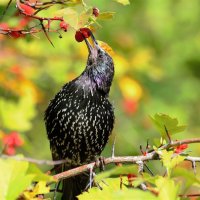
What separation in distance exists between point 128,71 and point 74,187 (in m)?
2.66

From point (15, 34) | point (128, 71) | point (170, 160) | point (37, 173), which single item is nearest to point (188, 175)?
point (170, 160)

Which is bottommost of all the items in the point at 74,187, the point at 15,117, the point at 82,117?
the point at 74,187

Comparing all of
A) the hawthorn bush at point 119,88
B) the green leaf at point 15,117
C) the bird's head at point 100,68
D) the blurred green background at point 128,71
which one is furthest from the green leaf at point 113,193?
the bird's head at point 100,68

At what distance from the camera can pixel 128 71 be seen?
7.20m

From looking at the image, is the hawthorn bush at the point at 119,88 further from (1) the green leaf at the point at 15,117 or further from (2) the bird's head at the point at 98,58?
(2) the bird's head at the point at 98,58

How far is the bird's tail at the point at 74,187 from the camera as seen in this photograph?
15.0 ft

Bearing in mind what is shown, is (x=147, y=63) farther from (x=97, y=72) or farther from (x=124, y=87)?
(x=97, y=72)

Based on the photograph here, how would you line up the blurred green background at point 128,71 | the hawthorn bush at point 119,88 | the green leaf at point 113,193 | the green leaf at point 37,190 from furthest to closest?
the blurred green background at point 128,71 < the green leaf at point 37,190 < the hawthorn bush at point 119,88 < the green leaf at point 113,193

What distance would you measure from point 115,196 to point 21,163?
338 mm

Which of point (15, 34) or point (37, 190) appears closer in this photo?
point (37, 190)

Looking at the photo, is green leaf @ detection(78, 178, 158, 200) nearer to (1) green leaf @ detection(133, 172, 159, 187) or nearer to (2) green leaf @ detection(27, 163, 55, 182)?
→ (1) green leaf @ detection(133, 172, 159, 187)

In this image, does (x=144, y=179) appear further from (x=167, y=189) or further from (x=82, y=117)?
(x=82, y=117)

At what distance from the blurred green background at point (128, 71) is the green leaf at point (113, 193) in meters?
1.61

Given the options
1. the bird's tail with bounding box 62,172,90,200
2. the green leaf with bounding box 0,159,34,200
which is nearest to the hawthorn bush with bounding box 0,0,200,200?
the green leaf with bounding box 0,159,34,200
